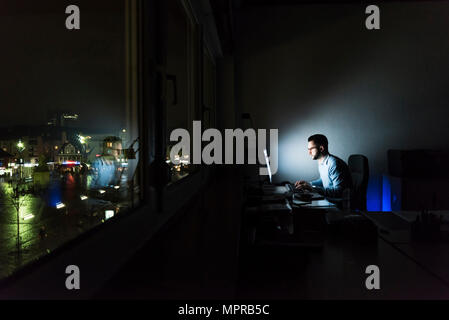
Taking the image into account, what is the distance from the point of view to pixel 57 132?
0.74 metres

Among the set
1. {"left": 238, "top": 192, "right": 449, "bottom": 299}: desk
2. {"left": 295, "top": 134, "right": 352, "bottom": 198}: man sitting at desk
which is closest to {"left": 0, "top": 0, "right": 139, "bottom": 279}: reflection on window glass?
{"left": 238, "top": 192, "right": 449, "bottom": 299}: desk

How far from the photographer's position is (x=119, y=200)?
42.8 inches

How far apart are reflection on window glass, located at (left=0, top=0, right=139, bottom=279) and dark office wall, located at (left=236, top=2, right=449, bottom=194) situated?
3.39 meters

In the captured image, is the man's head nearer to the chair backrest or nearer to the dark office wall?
the chair backrest

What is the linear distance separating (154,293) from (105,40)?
0.84 meters

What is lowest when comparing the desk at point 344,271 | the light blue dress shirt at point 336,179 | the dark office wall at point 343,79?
the desk at point 344,271

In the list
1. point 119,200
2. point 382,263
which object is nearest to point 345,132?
point 382,263

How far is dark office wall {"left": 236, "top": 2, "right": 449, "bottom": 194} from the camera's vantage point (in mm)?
4297

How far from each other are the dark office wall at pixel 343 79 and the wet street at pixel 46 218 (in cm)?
363

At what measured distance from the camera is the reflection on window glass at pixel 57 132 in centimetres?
59

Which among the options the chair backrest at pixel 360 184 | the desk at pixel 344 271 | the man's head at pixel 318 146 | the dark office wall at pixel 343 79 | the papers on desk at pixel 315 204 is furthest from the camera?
the dark office wall at pixel 343 79

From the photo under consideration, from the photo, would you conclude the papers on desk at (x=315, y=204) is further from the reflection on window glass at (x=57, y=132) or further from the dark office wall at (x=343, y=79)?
the dark office wall at (x=343, y=79)

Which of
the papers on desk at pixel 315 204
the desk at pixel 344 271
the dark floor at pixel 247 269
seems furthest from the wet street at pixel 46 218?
the papers on desk at pixel 315 204

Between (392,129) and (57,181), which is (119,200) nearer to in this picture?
(57,181)
